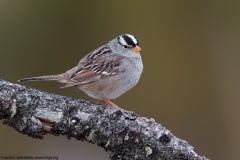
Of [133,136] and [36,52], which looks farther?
[36,52]

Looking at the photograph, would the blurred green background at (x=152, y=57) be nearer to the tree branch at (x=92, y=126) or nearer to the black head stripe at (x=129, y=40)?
the black head stripe at (x=129, y=40)

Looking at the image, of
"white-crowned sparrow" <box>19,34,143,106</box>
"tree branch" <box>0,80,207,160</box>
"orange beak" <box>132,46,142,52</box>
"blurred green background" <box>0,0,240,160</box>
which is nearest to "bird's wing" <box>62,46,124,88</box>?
"white-crowned sparrow" <box>19,34,143,106</box>

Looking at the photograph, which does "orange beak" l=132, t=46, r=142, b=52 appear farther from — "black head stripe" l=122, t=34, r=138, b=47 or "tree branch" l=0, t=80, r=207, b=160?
"tree branch" l=0, t=80, r=207, b=160

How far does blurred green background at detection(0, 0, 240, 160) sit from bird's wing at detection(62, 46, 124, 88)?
129cm

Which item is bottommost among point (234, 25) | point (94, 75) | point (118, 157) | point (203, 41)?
point (118, 157)

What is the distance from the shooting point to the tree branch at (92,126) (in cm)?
459

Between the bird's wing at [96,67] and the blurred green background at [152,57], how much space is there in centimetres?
129

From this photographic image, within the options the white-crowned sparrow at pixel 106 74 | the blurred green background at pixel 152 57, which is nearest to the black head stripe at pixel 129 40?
the white-crowned sparrow at pixel 106 74

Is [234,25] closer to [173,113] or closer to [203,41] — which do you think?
[203,41]

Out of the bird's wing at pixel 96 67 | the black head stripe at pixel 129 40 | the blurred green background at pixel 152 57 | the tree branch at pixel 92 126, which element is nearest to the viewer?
the tree branch at pixel 92 126

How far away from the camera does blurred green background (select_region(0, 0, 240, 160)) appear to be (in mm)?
7422

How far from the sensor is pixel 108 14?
311 inches

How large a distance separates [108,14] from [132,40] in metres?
1.71

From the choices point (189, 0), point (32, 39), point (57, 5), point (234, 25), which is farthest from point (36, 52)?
point (234, 25)
